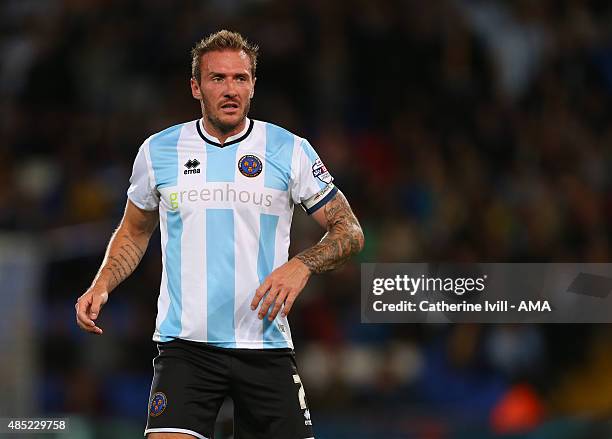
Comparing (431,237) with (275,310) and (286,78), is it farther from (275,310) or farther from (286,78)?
(275,310)

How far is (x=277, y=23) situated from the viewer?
1027cm

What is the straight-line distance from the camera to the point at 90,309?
4277 millimetres

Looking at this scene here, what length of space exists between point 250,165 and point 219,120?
208 millimetres

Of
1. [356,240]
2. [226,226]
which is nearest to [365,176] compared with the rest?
[356,240]

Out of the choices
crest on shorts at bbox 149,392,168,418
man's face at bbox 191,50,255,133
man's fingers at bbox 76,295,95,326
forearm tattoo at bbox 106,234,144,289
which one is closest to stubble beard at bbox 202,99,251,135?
man's face at bbox 191,50,255,133

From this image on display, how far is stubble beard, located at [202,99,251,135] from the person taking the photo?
4520 mm

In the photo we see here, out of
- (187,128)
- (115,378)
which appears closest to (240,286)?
(187,128)

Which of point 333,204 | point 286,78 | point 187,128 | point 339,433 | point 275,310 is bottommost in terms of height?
point 339,433

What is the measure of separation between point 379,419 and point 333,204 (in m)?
2.96

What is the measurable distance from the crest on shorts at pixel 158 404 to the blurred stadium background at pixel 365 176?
223 centimetres

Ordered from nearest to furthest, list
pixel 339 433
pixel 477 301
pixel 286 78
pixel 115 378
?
pixel 477 301
pixel 339 433
pixel 115 378
pixel 286 78

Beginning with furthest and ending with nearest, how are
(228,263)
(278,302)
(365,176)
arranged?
1. (365,176)
2. (228,263)
3. (278,302)

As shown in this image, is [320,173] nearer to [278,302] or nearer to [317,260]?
[317,260]

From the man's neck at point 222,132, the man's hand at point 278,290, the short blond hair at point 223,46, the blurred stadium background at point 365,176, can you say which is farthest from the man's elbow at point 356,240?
the blurred stadium background at point 365,176
